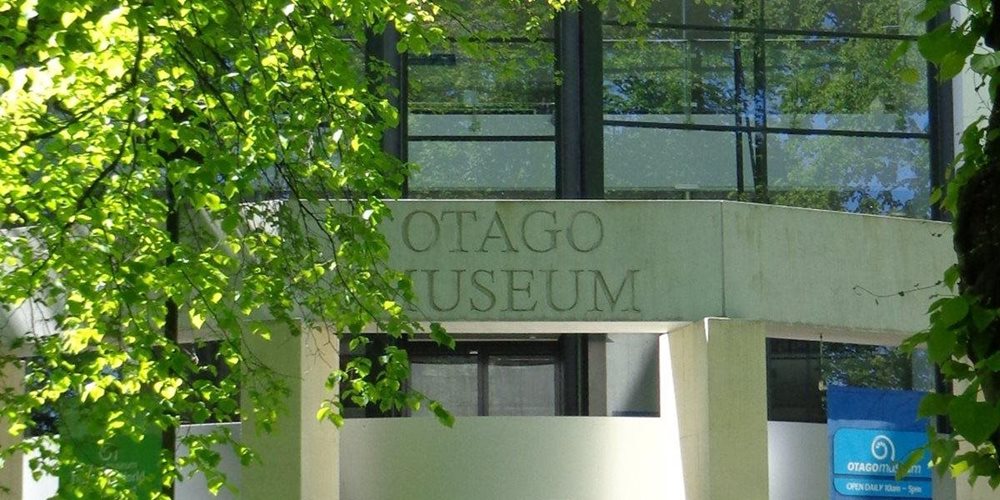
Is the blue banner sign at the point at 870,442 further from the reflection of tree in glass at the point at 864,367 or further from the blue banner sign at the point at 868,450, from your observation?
Answer: the reflection of tree in glass at the point at 864,367

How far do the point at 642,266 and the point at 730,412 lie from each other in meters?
1.48

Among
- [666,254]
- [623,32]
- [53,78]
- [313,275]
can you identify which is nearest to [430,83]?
[623,32]

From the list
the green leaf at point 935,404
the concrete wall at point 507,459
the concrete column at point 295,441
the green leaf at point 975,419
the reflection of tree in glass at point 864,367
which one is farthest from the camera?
the reflection of tree in glass at point 864,367

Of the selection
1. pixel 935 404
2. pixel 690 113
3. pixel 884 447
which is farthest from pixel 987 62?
pixel 690 113

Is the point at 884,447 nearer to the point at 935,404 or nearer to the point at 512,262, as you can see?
the point at 512,262

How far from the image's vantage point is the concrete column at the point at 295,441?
14.2 meters

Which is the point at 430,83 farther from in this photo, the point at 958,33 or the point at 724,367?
the point at 958,33

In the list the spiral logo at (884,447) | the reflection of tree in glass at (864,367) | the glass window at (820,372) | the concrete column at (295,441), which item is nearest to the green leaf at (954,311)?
the concrete column at (295,441)

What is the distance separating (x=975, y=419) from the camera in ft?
12.1

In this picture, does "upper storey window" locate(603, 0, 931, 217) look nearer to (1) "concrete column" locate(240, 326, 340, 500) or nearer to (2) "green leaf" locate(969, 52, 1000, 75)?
(1) "concrete column" locate(240, 326, 340, 500)

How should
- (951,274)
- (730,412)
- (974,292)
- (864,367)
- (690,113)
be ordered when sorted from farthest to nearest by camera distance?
(864,367) → (690,113) → (730,412) → (951,274) → (974,292)

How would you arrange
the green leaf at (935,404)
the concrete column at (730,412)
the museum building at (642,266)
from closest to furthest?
the green leaf at (935,404) < the concrete column at (730,412) < the museum building at (642,266)

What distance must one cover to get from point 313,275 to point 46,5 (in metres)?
Answer: 3.25

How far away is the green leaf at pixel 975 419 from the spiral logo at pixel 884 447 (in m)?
12.0
